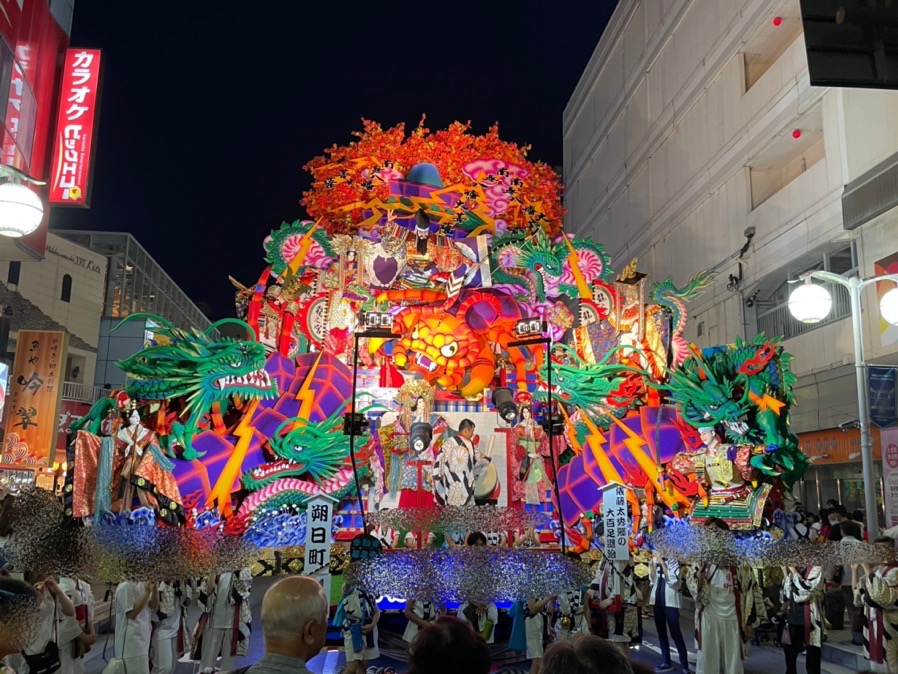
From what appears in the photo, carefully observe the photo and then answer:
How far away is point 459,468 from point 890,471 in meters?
7.34

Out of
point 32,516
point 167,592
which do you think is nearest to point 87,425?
point 32,516

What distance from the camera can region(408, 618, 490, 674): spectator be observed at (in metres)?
2.74

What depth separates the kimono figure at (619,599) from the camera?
29.8 ft

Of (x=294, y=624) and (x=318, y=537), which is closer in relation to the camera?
(x=294, y=624)

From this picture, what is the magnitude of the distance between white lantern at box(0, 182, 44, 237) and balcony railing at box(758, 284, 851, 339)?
13670mm

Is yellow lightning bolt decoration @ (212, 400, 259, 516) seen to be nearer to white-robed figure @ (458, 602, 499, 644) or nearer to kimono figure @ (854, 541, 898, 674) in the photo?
white-robed figure @ (458, 602, 499, 644)

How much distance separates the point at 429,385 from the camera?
54.9ft

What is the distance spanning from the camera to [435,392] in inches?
676

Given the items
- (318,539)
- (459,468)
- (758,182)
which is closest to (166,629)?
(318,539)

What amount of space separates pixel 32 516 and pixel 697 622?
706 centimetres

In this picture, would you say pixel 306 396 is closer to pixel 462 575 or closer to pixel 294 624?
pixel 462 575

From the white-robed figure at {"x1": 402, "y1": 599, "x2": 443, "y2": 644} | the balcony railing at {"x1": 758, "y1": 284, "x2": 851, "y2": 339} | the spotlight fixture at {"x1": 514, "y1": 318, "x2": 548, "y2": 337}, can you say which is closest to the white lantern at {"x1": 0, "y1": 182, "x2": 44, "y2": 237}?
the white-robed figure at {"x1": 402, "y1": 599, "x2": 443, "y2": 644}

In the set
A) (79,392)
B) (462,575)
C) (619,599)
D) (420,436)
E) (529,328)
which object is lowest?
(619,599)

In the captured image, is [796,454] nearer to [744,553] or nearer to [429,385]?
[744,553]
